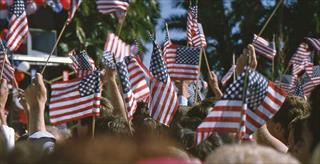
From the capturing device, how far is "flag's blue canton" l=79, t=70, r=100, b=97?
615cm

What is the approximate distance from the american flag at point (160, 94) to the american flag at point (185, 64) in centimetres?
183

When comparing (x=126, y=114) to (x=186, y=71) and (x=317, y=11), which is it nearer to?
(x=186, y=71)

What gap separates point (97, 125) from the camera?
16.3ft

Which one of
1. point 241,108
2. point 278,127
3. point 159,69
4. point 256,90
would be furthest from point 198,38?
point 241,108

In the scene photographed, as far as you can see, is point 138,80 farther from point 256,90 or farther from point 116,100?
point 256,90

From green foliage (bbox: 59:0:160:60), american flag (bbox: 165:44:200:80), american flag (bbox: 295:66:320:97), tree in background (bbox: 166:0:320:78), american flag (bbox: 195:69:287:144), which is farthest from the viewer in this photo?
tree in background (bbox: 166:0:320:78)

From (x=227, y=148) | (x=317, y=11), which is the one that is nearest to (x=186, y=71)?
(x=227, y=148)

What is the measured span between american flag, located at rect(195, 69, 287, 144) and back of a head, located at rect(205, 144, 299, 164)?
158 cm

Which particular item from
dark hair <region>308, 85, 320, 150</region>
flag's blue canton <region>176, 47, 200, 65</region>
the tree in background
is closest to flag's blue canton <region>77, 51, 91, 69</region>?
flag's blue canton <region>176, 47, 200, 65</region>

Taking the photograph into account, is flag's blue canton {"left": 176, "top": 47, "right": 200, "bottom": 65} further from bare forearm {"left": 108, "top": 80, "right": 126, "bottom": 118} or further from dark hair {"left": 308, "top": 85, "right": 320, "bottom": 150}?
dark hair {"left": 308, "top": 85, "right": 320, "bottom": 150}

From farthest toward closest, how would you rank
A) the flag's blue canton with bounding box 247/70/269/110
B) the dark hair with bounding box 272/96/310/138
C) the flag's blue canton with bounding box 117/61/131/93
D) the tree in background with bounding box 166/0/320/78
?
1. the tree in background with bounding box 166/0/320/78
2. the flag's blue canton with bounding box 117/61/131/93
3. the dark hair with bounding box 272/96/310/138
4. the flag's blue canton with bounding box 247/70/269/110

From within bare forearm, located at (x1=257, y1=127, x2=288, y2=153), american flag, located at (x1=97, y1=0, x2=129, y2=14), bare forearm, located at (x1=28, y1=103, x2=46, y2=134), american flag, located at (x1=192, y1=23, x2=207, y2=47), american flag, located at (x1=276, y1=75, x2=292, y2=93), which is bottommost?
american flag, located at (x1=276, y1=75, x2=292, y2=93)

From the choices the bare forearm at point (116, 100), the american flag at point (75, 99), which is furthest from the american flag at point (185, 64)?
the bare forearm at point (116, 100)

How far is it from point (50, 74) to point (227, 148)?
19.0 meters
